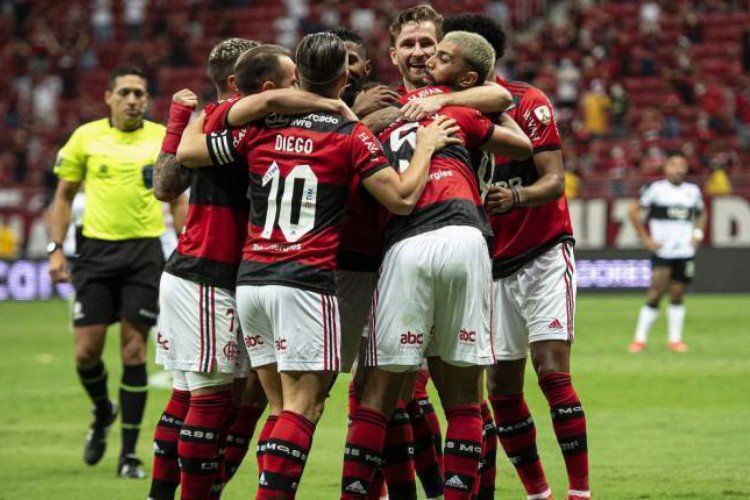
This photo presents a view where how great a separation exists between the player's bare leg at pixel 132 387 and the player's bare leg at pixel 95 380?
0.65 ft

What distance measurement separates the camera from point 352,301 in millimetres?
6621

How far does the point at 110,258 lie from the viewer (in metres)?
9.48

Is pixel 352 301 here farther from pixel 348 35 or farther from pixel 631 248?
pixel 631 248

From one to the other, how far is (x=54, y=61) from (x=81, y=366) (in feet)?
89.1

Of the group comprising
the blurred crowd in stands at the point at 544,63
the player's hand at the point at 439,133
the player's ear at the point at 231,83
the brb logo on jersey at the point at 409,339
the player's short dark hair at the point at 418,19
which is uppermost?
the blurred crowd in stands at the point at 544,63

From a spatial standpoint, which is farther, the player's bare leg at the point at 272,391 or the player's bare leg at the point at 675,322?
the player's bare leg at the point at 675,322

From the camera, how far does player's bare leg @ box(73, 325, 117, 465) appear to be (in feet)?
30.6

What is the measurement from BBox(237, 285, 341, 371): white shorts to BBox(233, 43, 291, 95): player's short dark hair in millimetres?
971

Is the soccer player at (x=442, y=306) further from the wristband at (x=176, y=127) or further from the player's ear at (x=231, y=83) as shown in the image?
the wristband at (x=176, y=127)

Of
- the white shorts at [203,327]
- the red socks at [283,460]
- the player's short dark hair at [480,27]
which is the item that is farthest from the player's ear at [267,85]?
the red socks at [283,460]

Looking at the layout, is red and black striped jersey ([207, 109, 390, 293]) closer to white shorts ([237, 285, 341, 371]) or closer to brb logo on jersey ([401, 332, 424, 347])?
white shorts ([237, 285, 341, 371])

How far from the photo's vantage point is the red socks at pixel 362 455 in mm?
6164

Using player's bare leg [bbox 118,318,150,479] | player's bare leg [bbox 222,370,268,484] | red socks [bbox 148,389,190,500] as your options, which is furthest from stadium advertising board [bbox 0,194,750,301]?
red socks [bbox 148,389,190,500]

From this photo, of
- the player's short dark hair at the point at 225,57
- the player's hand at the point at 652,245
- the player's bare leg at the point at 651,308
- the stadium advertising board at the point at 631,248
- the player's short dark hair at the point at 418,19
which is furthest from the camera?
the stadium advertising board at the point at 631,248
